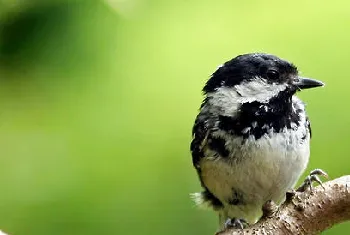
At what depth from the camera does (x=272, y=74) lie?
47.7 inches

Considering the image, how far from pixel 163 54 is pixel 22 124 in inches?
9.7

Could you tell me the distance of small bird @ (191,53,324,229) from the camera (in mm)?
1165

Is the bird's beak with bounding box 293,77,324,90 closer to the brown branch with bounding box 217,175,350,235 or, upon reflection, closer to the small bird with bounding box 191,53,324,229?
the small bird with bounding box 191,53,324,229

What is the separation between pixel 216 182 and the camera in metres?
1.21

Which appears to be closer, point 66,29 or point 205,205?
point 66,29

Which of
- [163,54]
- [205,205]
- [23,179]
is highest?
[163,54]

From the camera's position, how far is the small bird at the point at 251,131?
1.17 meters

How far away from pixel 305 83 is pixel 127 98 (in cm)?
27

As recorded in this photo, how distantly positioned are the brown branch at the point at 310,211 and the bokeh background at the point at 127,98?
0.24 m

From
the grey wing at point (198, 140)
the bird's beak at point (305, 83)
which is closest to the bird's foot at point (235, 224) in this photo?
the grey wing at point (198, 140)

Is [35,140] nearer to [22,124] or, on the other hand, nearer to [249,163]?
[22,124]

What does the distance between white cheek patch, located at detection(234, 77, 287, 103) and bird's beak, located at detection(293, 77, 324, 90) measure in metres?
0.03

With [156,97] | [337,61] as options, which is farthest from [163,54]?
[337,61]

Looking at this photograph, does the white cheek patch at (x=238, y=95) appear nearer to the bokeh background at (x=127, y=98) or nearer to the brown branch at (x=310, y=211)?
the bokeh background at (x=127, y=98)
